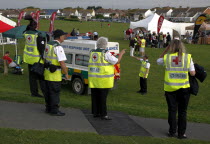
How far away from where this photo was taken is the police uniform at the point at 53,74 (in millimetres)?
6203

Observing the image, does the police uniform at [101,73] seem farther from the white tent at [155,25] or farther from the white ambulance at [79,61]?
the white tent at [155,25]

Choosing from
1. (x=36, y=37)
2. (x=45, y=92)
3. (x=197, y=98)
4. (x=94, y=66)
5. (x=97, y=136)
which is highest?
(x=36, y=37)

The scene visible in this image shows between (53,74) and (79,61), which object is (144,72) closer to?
(79,61)

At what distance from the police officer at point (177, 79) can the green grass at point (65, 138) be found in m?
0.50

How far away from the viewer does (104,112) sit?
6434mm

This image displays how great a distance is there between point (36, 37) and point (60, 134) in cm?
386

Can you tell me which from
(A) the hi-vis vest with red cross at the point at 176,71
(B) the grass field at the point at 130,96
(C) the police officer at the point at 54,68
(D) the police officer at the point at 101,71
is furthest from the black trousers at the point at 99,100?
(A) the hi-vis vest with red cross at the point at 176,71

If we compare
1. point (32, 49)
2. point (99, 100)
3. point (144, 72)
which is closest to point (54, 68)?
point (99, 100)

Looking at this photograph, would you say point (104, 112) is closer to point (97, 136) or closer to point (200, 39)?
point (97, 136)

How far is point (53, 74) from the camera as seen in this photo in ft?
21.0

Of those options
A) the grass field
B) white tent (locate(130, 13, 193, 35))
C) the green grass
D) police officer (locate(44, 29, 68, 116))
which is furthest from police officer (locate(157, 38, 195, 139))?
white tent (locate(130, 13, 193, 35))

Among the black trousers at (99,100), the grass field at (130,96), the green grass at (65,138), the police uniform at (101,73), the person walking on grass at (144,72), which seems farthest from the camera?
the person walking on grass at (144,72)

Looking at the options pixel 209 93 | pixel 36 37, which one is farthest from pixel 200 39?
pixel 36 37

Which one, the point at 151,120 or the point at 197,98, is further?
the point at 197,98
